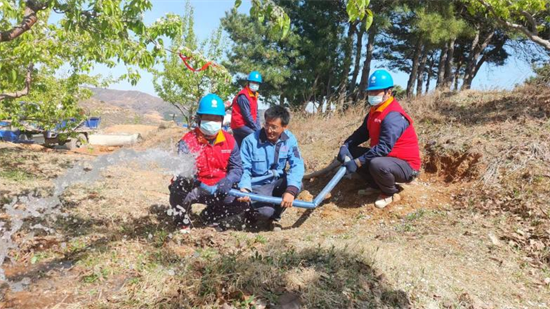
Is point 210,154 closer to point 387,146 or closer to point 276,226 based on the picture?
point 276,226

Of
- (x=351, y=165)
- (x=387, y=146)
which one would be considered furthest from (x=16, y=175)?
(x=387, y=146)

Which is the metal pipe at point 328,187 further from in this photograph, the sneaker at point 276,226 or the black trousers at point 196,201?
the black trousers at point 196,201

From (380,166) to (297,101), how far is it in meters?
13.4

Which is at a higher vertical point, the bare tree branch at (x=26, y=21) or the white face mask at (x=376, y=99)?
the bare tree branch at (x=26, y=21)

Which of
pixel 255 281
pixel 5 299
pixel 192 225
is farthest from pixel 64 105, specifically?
pixel 255 281

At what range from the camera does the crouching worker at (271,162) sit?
4.00 metres

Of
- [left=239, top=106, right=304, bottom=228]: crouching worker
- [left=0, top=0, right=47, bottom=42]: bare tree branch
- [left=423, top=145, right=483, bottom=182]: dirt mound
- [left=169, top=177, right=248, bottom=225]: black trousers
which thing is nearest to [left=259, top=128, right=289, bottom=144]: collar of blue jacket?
[left=239, top=106, right=304, bottom=228]: crouching worker

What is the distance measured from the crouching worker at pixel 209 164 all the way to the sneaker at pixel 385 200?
167 cm

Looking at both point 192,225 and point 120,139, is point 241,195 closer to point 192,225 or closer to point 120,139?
point 192,225

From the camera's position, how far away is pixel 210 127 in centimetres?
368

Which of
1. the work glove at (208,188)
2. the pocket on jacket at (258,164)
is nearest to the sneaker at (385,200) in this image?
the pocket on jacket at (258,164)

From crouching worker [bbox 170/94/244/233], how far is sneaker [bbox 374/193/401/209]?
1.67 m

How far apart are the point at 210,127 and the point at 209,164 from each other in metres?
0.37

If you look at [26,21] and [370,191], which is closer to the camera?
[26,21]
